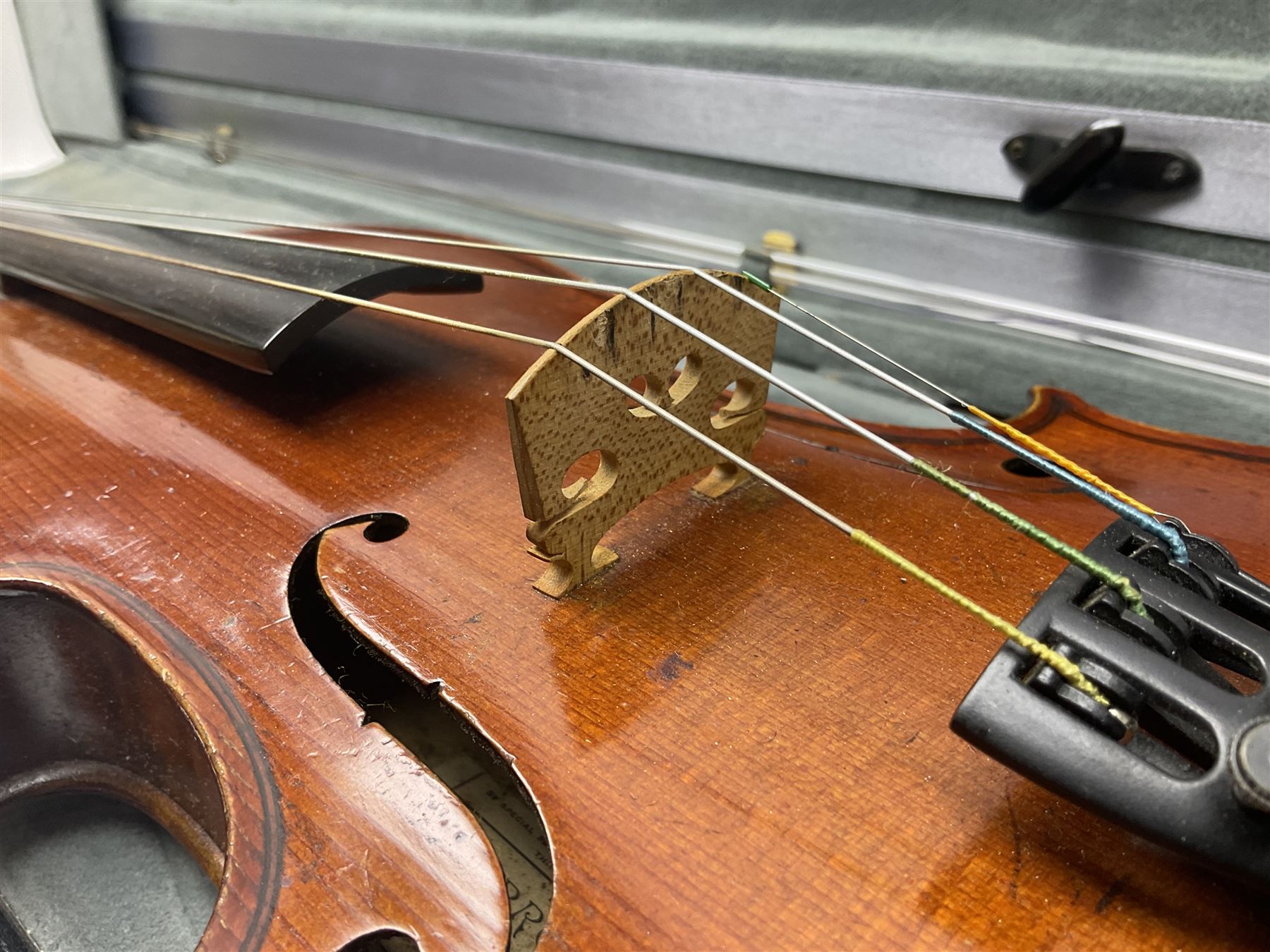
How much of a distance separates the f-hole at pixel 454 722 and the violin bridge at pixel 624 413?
132 millimetres

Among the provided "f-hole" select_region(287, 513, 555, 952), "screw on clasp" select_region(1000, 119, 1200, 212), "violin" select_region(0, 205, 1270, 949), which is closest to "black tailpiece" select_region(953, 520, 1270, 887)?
"violin" select_region(0, 205, 1270, 949)

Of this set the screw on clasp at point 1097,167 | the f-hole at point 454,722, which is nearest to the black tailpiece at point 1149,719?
the f-hole at point 454,722

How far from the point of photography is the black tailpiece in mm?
433

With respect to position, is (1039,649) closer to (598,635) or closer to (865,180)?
(598,635)

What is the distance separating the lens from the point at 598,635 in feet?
2.14

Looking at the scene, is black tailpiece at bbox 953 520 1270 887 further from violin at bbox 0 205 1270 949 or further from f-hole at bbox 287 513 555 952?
f-hole at bbox 287 513 555 952

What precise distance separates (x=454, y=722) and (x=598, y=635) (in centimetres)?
21

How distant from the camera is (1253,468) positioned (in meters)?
0.87

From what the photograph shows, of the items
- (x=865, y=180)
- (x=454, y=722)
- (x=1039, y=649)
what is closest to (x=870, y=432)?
(x=1039, y=649)

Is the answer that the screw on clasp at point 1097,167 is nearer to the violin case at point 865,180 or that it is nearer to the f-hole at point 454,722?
the violin case at point 865,180

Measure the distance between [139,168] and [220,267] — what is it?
159cm

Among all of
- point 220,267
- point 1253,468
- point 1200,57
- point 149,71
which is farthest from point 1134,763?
point 149,71

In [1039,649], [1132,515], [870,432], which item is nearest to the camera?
[1039,649]

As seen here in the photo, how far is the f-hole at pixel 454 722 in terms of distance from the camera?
0.66m
